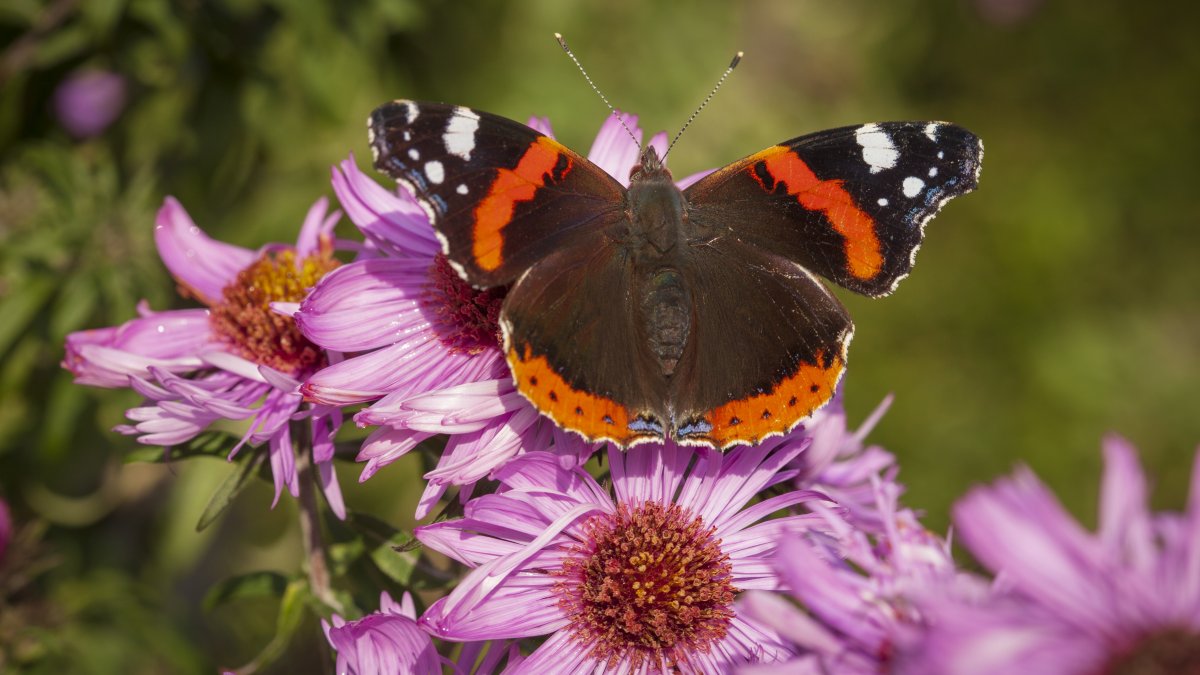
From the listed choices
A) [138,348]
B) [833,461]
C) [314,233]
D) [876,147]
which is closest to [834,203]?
[876,147]

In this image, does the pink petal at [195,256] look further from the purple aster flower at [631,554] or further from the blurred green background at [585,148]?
the purple aster flower at [631,554]

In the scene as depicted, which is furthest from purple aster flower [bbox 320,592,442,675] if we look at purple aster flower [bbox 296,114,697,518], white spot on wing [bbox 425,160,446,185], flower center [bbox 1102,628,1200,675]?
flower center [bbox 1102,628,1200,675]

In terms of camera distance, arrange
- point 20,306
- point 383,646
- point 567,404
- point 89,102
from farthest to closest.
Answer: point 89,102 → point 20,306 → point 567,404 → point 383,646

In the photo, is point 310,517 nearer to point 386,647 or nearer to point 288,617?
point 288,617

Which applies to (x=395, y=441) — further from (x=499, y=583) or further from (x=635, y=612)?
(x=635, y=612)

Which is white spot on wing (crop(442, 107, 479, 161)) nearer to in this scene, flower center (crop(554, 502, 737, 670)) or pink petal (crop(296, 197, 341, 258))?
pink petal (crop(296, 197, 341, 258))

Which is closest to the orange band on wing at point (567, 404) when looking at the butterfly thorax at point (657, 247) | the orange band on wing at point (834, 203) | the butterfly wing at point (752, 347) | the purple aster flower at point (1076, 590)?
the butterfly wing at point (752, 347)
